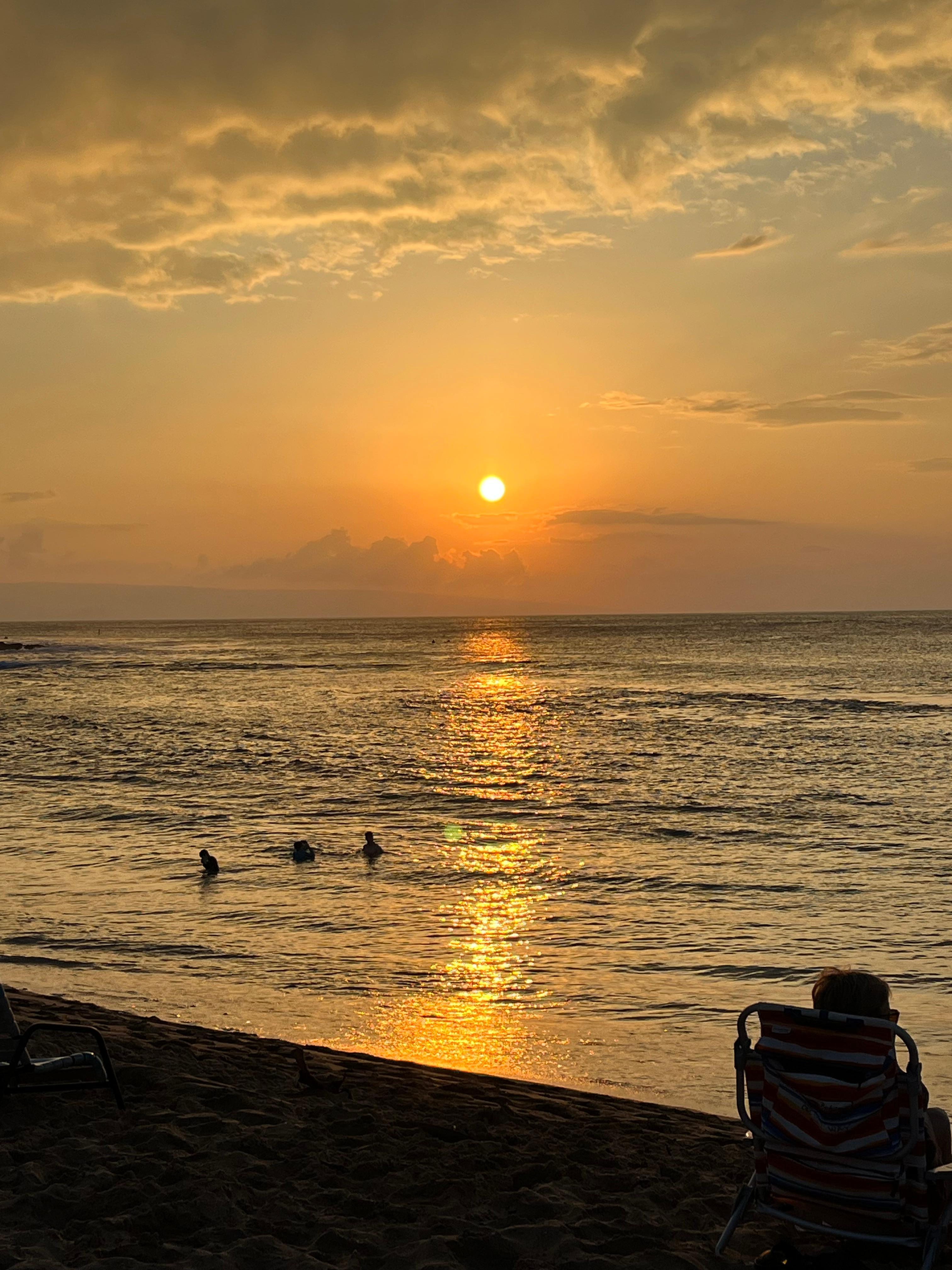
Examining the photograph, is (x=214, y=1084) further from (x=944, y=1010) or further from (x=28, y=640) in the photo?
(x=28, y=640)

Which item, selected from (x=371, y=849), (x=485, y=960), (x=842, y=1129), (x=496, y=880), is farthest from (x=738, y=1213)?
(x=371, y=849)

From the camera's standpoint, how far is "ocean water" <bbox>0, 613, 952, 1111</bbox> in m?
9.81

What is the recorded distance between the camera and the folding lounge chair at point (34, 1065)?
6234mm

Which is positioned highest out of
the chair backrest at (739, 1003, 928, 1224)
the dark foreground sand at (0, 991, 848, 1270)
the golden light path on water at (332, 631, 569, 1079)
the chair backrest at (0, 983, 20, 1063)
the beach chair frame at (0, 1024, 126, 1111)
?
the chair backrest at (739, 1003, 928, 1224)

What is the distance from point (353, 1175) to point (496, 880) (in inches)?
408

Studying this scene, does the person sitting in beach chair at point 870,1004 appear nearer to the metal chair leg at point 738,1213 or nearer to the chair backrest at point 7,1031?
the metal chair leg at point 738,1213

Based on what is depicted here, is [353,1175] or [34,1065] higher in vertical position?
[34,1065]

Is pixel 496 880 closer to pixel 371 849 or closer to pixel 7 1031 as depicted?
pixel 371 849

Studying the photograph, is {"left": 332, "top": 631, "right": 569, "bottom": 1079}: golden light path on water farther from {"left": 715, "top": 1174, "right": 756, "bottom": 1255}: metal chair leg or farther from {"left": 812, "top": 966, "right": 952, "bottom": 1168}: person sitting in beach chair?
{"left": 812, "top": 966, "right": 952, "bottom": 1168}: person sitting in beach chair

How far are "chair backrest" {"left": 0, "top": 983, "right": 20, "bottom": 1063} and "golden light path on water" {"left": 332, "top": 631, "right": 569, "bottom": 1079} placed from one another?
332 cm

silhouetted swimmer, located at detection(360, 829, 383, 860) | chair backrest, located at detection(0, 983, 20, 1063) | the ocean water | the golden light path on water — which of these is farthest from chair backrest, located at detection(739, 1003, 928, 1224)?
silhouetted swimmer, located at detection(360, 829, 383, 860)

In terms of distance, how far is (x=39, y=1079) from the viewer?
6.55 metres

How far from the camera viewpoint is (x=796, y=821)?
21.6 meters

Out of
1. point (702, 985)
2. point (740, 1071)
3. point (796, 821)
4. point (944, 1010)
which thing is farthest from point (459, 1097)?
point (796, 821)
